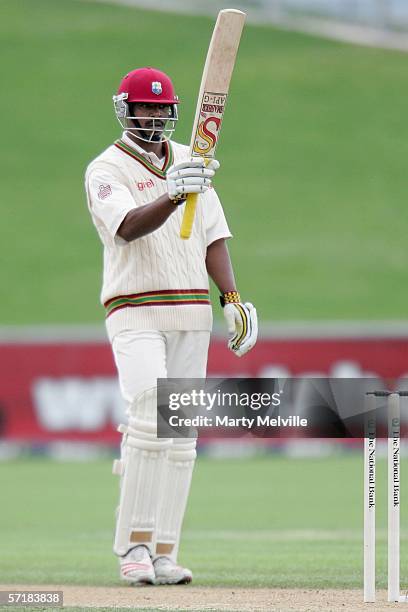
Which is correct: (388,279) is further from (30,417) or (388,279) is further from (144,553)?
(144,553)

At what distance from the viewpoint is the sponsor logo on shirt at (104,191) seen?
609 centimetres

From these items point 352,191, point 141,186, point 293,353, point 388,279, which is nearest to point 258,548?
point 141,186

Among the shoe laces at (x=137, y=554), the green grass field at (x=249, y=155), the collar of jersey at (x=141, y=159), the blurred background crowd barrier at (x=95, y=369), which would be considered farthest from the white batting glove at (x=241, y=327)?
the green grass field at (x=249, y=155)

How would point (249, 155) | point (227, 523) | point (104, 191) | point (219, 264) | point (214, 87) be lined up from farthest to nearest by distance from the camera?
point (249, 155) < point (227, 523) < point (219, 264) < point (104, 191) < point (214, 87)

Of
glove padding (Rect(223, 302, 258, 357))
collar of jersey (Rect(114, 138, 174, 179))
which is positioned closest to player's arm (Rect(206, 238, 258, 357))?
glove padding (Rect(223, 302, 258, 357))

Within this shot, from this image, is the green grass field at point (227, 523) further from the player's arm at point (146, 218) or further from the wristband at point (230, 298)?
the player's arm at point (146, 218)

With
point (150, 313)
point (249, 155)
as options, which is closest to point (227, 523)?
point (150, 313)

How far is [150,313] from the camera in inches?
245

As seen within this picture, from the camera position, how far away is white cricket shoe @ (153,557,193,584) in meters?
6.20

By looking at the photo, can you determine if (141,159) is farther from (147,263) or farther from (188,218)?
(188,218)

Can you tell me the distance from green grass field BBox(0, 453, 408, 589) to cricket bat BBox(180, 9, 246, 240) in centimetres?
169

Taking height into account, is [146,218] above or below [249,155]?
below

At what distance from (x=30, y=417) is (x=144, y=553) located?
9132mm

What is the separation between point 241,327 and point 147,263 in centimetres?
47
